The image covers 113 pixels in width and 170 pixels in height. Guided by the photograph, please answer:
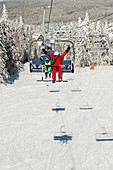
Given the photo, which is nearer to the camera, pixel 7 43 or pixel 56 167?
pixel 56 167

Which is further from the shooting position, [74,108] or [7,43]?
[7,43]

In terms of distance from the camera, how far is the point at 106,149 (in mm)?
7242

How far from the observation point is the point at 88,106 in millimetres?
12758

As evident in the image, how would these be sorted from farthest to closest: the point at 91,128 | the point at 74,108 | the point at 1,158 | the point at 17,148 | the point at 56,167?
1. the point at 74,108
2. the point at 91,128
3. the point at 17,148
4. the point at 1,158
5. the point at 56,167

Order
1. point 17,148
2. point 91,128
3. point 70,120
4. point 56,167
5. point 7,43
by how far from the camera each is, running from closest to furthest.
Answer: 1. point 56,167
2. point 17,148
3. point 91,128
4. point 70,120
5. point 7,43

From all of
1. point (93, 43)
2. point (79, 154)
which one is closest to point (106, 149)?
point (79, 154)

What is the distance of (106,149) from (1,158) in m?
3.15

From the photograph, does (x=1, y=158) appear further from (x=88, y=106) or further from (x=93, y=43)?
(x=93, y=43)

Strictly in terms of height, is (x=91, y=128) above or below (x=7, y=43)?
below

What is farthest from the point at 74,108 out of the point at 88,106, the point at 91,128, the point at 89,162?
the point at 89,162

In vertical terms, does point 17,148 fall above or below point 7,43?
below

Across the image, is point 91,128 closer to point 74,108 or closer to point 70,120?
point 70,120

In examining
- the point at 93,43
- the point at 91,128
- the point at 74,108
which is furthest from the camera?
the point at 93,43

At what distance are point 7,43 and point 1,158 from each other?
2384 centimetres
